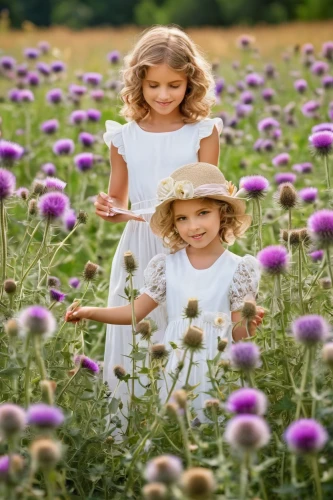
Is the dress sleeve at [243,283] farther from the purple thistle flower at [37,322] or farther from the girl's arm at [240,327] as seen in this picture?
the purple thistle flower at [37,322]

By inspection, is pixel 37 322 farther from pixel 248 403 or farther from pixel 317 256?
pixel 317 256

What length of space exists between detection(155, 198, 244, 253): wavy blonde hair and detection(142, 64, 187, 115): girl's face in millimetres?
530

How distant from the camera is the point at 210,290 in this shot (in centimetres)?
329

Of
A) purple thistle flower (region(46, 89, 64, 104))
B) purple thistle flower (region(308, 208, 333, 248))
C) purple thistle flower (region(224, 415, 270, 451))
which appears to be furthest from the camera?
purple thistle flower (region(46, 89, 64, 104))

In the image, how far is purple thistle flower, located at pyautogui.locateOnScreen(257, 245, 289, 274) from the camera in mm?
2766

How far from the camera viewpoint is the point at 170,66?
3.71m

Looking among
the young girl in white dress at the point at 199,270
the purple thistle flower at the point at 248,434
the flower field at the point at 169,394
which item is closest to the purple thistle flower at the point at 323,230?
the flower field at the point at 169,394

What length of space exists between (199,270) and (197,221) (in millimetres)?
174

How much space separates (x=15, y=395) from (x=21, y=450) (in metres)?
0.35

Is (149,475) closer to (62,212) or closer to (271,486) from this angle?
(271,486)

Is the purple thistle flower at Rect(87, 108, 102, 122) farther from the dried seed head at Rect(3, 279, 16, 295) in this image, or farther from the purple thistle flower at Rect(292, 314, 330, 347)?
the purple thistle flower at Rect(292, 314, 330, 347)

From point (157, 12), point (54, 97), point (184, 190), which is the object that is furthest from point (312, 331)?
point (157, 12)

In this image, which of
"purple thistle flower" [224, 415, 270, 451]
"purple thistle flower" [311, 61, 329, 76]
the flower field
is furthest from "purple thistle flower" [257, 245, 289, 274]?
"purple thistle flower" [311, 61, 329, 76]

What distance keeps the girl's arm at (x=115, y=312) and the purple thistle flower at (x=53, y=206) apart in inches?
13.9
